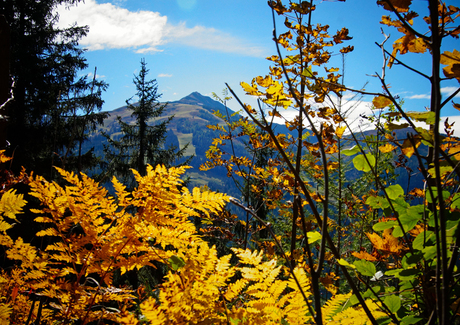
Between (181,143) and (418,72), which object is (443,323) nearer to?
Answer: (418,72)

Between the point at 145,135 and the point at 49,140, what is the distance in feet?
20.4

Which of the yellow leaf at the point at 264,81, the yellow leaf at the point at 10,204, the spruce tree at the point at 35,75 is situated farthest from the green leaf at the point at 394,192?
the spruce tree at the point at 35,75

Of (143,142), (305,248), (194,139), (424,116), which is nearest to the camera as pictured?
(424,116)

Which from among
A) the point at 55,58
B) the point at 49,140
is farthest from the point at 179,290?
the point at 55,58

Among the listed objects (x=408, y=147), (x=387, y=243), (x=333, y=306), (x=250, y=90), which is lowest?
(x=333, y=306)

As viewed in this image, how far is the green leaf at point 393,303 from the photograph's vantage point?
62 centimetres

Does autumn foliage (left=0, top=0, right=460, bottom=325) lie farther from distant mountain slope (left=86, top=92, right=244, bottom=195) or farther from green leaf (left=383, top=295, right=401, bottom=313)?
distant mountain slope (left=86, top=92, right=244, bottom=195)

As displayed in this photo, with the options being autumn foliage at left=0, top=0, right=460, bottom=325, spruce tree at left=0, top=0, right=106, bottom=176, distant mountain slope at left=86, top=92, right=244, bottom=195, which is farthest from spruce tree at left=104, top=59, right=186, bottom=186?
distant mountain slope at left=86, top=92, right=244, bottom=195

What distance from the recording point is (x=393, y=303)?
0.63m

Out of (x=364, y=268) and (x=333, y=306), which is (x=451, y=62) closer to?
(x=364, y=268)

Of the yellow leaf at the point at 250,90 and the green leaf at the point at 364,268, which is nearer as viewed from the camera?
the green leaf at the point at 364,268

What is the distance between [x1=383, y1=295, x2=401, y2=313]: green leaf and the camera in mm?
619

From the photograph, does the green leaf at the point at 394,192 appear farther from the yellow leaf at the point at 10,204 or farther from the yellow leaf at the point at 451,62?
the yellow leaf at the point at 10,204

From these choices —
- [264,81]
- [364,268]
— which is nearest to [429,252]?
[364,268]
